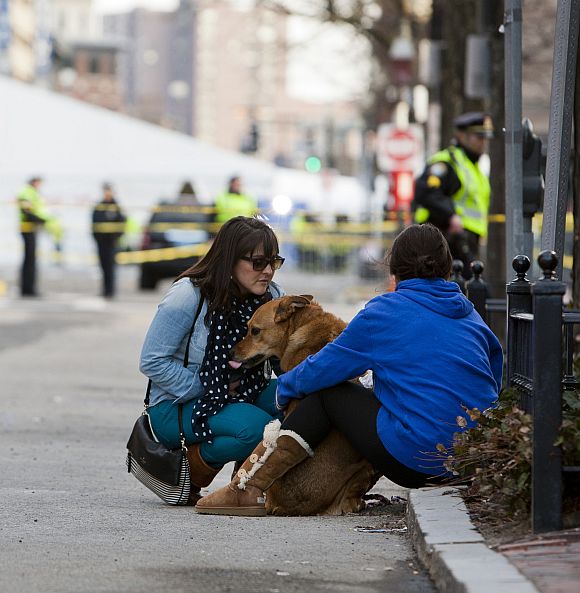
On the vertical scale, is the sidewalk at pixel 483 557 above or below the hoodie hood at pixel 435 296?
below

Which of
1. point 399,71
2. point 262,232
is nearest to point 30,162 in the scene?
point 399,71

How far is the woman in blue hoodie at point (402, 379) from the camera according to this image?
6.15m

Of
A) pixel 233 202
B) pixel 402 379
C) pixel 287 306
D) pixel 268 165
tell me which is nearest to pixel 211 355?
pixel 287 306

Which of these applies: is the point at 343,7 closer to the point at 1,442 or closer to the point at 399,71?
the point at 399,71

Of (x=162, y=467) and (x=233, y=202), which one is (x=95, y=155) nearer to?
(x=233, y=202)

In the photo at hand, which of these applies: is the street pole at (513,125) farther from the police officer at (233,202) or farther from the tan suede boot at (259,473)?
the police officer at (233,202)

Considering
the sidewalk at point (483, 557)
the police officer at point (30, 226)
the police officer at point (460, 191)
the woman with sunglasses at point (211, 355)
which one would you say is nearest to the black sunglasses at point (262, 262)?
the woman with sunglasses at point (211, 355)

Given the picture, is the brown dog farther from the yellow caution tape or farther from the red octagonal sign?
the yellow caution tape

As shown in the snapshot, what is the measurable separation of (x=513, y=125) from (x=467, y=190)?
197 inches

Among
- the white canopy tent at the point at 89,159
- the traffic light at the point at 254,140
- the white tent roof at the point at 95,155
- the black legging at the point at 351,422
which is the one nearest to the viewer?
the black legging at the point at 351,422

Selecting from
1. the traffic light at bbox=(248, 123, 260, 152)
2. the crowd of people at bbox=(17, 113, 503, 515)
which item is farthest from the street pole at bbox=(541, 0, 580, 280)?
the traffic light at bbox=(248, 123, 260, 152)

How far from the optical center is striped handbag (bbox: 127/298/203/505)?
6992mm

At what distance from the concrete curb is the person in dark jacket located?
20.2 m

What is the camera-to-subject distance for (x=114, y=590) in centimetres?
482
